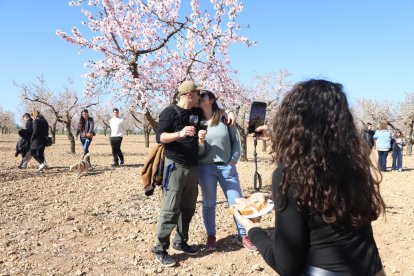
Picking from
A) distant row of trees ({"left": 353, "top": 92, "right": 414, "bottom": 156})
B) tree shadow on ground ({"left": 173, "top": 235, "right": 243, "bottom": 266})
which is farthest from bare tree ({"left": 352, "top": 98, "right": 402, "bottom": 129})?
tree shadow on ground ({"left": 173, "top": 235, "right": 243, "bottom": 266})

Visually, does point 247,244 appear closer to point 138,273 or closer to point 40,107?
point 138,273

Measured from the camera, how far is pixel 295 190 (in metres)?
1.33

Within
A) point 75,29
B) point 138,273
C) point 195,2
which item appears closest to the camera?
point 138,273

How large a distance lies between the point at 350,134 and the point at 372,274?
24.1 inches

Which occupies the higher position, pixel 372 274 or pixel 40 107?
pixel 40 107

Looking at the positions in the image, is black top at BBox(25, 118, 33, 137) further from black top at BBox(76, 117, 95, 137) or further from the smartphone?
the smartphone

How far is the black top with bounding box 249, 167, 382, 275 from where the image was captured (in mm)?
1345

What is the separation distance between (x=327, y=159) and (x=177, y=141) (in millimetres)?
2399

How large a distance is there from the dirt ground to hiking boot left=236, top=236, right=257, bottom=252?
7cm

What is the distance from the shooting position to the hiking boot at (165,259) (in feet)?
11.9

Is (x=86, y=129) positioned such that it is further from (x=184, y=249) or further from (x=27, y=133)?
(x=184, y=249)

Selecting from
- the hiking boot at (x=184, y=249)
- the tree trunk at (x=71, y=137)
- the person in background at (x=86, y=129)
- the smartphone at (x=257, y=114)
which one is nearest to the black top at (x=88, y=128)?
the person in background at (x=86, y=129)

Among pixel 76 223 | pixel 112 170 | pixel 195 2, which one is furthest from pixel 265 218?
pixel 112 170

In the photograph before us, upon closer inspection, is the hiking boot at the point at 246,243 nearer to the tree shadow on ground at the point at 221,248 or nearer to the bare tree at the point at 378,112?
the tree shadow on ground at the point at 221,248
